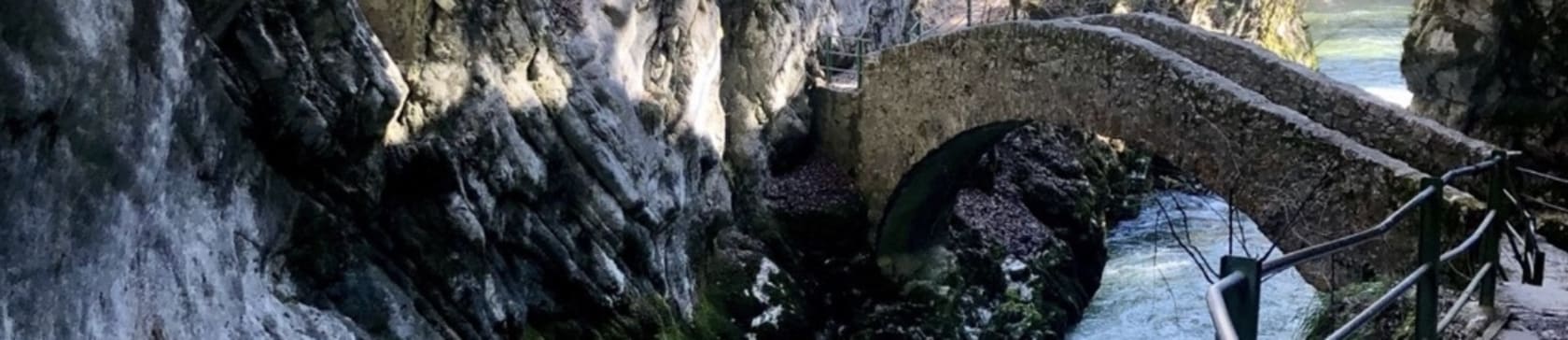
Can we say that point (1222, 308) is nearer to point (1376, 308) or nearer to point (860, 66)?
point (1376, 308)

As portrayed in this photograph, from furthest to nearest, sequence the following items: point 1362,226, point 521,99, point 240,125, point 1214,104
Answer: point 521,99 → point 1214,104 → point 1362,226 → point 240,125

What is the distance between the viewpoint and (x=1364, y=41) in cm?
2908

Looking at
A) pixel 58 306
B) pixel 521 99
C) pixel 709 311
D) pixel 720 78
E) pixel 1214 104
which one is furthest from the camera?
pixel 720 78

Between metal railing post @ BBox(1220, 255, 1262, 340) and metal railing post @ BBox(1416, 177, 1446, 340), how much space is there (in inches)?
56.0

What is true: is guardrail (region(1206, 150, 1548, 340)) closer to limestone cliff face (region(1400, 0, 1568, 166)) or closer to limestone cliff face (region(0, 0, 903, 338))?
limestone cliff face (region(1400, 0, 1568, 166))

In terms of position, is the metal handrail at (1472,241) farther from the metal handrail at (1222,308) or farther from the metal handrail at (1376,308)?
the metal handrail at (1222,308)

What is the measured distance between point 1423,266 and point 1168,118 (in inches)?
201

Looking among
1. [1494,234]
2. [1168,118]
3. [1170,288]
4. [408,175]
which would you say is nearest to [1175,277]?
[1170,288]

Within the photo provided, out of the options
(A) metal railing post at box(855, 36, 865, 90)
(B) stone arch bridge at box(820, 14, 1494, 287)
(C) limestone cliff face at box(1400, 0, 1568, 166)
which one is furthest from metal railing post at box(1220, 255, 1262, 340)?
(A) metal railing post at box(855, 36, 865, 90)

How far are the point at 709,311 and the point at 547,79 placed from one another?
3427 millimetres

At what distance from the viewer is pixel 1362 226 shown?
674 centimetres

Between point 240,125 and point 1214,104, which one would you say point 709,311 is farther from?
point 240,125

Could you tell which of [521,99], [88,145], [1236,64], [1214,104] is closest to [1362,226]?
[1214,104]

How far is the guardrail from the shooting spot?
247 centimetres
